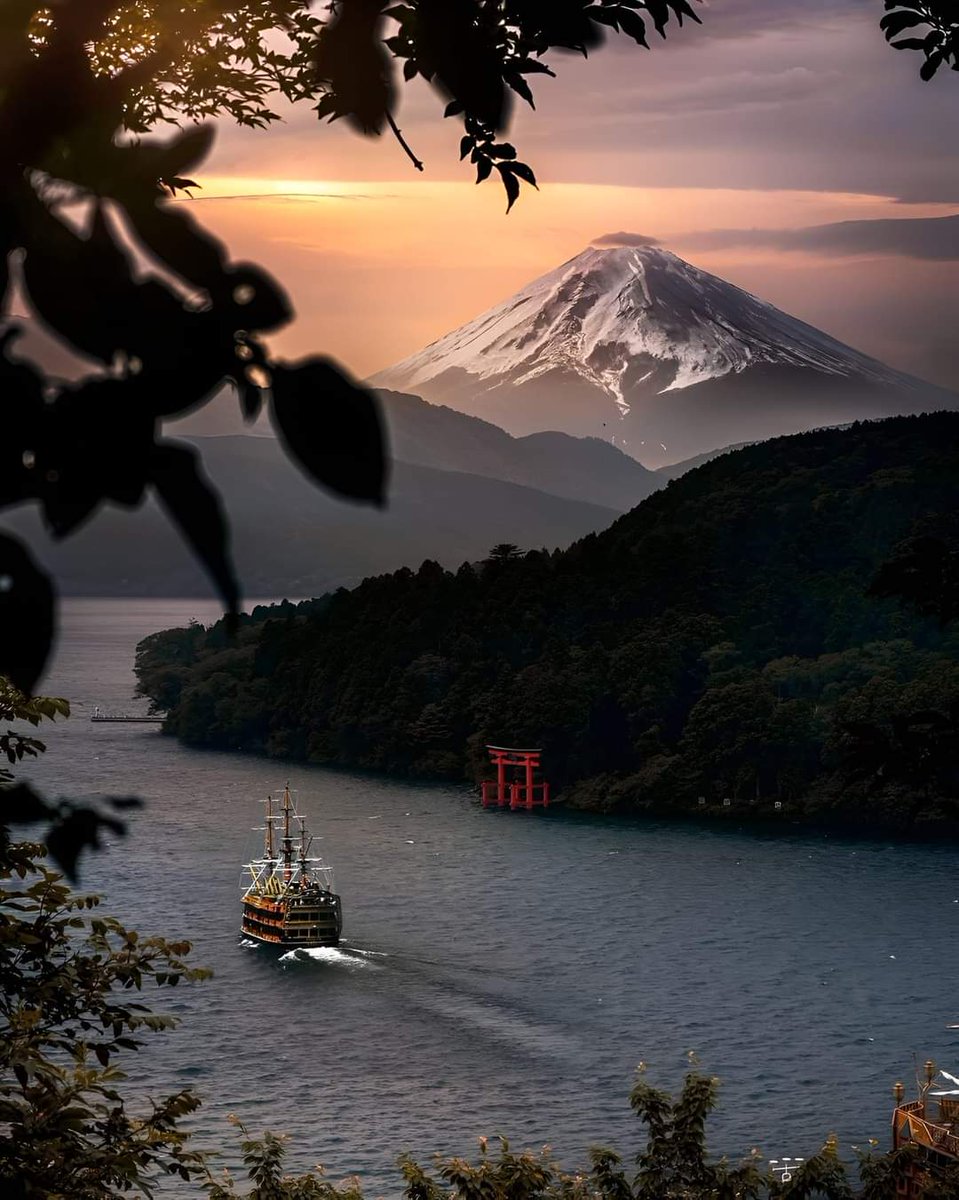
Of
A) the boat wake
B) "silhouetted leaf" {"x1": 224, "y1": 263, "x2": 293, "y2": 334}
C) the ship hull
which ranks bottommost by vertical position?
the boat wake

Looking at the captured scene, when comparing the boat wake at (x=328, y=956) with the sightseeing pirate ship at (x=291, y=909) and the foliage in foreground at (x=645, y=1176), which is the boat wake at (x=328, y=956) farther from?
the foliage in foreground at (x=645, y=1176)

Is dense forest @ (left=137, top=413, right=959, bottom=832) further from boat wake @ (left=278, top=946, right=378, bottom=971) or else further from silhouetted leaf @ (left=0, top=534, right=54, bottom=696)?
silhouetted leaf @ (left=0, top=534, right=54, bottom=696)

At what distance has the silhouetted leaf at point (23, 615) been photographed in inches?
50.5

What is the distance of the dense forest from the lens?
69500mm

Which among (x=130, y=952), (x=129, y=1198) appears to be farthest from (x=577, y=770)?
(x=130, y=952)

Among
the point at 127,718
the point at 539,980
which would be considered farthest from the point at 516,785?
the point at 127,718

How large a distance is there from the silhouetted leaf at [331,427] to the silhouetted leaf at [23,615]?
205mm

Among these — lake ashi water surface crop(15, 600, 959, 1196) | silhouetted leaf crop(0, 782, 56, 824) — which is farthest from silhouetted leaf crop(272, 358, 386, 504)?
lake ashi water surface crop(15, 600, 959, 1196)

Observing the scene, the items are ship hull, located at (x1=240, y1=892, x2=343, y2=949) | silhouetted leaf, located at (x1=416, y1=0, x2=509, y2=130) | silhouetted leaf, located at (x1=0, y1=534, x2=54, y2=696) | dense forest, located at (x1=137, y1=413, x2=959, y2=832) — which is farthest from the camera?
dense forest, located at (x1=137, y1=413, x2=959, y2=832)

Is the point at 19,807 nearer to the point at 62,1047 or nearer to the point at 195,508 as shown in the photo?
the point at 195,508

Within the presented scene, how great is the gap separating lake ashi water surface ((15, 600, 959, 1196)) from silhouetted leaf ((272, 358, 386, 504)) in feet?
93.3

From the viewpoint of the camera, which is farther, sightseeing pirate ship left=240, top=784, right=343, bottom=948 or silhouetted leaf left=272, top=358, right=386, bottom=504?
sightseeing pirate ship left=240, top=784, right=343, bottom=948

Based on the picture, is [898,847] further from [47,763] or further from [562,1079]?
[47,763]

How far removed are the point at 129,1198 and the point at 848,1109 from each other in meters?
13.0
